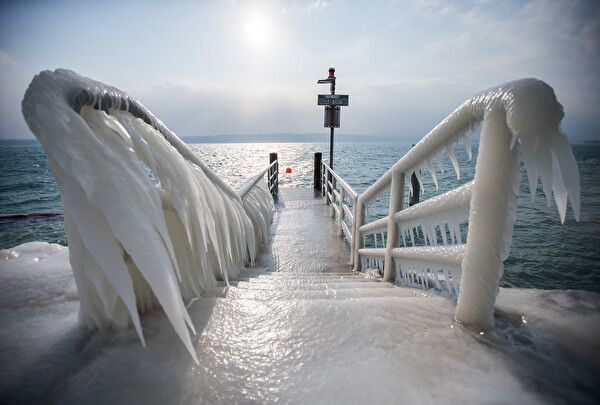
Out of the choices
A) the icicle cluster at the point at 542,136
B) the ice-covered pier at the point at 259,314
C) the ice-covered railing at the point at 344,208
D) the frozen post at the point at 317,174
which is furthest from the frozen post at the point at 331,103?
the icicle cluster at the point at 542,136

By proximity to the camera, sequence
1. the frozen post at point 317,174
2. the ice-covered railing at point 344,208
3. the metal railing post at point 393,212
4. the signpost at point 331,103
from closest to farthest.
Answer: the metal railing post at point 393,212
the ice-covered railing at point 344,208
the signpost at point 331,103
the frozen post at point 317,174

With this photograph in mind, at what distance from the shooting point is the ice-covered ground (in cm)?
72

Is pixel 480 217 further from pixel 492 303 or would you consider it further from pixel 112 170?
pixel 112 170

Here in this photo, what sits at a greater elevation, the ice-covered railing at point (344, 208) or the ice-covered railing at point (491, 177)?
the ice-covered railing at point (491, 177)

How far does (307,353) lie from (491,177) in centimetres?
84

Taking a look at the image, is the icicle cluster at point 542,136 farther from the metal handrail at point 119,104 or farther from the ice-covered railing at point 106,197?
the metal handrail at point 119,104

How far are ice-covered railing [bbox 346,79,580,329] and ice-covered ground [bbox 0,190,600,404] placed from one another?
7.1 inches

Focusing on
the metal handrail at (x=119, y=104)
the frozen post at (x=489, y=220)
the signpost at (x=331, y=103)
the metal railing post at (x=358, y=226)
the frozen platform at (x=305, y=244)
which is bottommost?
the frozen platform at (x=305, y=244)

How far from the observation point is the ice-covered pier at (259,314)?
0.74m

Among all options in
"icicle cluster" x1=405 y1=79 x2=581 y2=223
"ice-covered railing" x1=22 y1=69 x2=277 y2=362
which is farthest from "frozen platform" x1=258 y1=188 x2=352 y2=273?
"icicle cluster" x1=405 y1=79 x2=581 y2=223

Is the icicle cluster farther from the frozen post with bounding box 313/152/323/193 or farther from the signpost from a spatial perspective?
the frozen post with bounding box 313/152/323/193

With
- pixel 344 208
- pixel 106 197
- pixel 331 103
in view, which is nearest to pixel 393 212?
pixel 106 197

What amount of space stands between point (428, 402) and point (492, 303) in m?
0.49

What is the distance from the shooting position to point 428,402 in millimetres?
691
